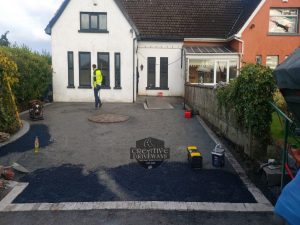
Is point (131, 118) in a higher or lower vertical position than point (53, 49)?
lower

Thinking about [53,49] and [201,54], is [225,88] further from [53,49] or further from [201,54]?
[53,49]

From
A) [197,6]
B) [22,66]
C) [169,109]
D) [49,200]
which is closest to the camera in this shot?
[49,200]

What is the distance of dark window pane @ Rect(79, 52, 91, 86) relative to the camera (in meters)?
19.2

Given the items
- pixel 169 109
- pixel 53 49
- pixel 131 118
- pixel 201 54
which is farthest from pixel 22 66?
pixel 201 54

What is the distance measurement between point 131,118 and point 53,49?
840 centimetres

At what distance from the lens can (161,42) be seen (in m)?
21.8

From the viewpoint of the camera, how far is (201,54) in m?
20.4

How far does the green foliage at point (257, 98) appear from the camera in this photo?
7.03 m

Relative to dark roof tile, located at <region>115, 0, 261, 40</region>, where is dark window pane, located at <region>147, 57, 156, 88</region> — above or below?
below

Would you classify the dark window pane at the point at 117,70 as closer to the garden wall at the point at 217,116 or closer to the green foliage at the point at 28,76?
the green foliage at the point at 28,76

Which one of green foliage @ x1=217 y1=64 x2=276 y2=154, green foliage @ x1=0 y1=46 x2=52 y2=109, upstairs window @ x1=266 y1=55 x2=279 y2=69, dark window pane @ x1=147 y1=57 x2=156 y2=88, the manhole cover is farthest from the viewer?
dark window pane @ x1=147 y1=57 x2=156 y2=88

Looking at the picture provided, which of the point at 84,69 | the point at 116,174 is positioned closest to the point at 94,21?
the point at 84,69

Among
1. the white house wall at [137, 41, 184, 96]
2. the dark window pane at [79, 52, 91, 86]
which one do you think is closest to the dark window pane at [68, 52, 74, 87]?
the dark window pane at [79, 52, 91, 86]

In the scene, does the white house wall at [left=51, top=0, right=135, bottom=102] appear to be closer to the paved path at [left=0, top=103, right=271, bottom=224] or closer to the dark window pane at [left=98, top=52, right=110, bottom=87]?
the dark window pane at [left=98, top=52, right=110, bottom=87]
